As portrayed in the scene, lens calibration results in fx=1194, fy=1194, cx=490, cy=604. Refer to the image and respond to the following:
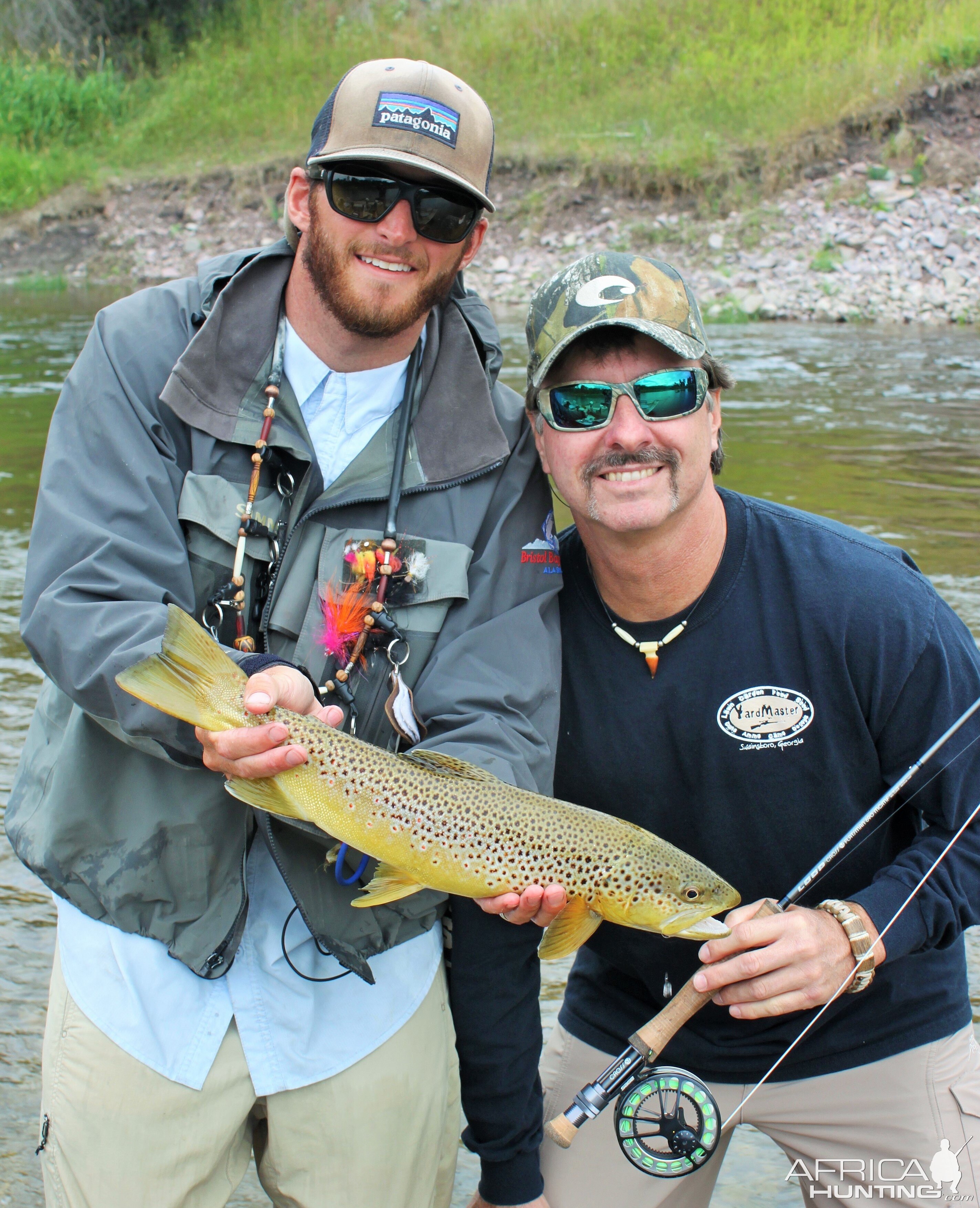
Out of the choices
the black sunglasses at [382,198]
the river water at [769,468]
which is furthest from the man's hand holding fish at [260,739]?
the river water at [769,468]

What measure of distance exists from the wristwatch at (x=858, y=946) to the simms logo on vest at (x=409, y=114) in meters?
2.03

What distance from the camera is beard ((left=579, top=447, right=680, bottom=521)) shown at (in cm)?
276

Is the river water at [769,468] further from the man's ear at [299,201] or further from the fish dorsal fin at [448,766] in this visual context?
the man's ear at [299,201]

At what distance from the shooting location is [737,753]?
9.21 feet

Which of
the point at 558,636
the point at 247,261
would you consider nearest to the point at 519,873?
the point at 558,636

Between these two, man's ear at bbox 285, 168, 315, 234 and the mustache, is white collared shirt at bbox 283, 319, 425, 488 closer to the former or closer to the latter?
man's ear at bbox 285, 168, 315, 234

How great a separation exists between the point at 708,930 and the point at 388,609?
1.01 meters

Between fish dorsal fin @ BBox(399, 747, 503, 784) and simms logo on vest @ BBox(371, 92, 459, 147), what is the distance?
145 cm

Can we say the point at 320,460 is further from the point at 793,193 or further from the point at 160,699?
the point at 793,193

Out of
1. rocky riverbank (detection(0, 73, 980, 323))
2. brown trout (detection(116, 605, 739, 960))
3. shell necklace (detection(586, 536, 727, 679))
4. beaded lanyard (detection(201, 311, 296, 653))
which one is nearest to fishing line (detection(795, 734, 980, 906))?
brown trout (detection(116, 605, 739, 960))

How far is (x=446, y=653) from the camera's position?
9.12ft

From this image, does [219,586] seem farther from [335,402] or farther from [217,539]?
[335,402]

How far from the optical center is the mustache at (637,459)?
2777 mm

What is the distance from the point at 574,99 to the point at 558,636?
25883 mm
